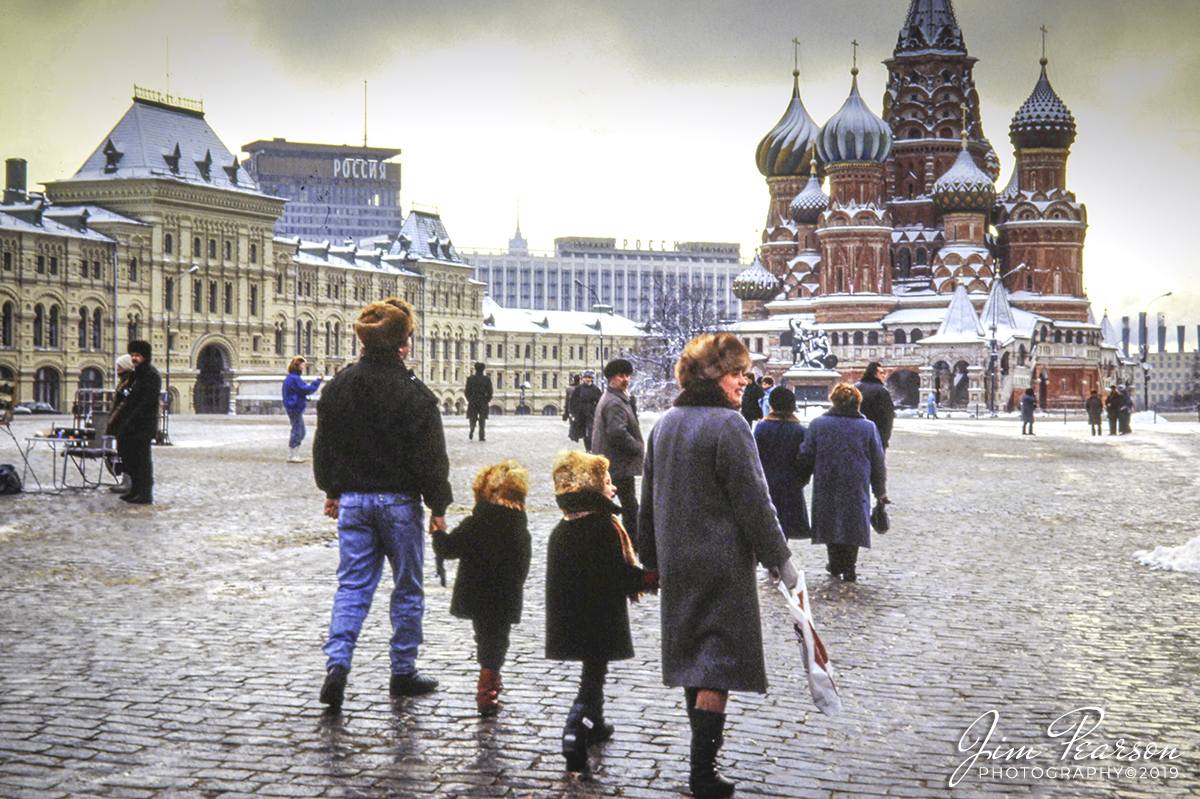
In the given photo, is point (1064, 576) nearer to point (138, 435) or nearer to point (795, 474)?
point (795, 474)

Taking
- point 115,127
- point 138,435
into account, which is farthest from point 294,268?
point 138,435

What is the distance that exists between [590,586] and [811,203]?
87.5 meters

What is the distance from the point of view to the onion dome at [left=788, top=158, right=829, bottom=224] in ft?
296

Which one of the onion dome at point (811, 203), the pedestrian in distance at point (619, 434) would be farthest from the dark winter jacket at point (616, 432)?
the onion dome at point (811, 203)

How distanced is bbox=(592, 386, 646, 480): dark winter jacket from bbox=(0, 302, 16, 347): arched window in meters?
60.4

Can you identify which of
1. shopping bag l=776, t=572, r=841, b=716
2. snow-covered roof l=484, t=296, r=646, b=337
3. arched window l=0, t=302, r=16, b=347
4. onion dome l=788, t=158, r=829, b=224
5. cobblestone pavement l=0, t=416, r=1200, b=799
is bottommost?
cobblestone pavement l=0, t=416, r=1200, b=799

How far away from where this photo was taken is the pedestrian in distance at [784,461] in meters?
10.2

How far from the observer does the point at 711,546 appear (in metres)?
4.92

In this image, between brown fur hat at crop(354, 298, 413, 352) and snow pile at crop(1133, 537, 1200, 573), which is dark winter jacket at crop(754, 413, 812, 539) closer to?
snow pile at crop(1133, 537, 1200, 573)

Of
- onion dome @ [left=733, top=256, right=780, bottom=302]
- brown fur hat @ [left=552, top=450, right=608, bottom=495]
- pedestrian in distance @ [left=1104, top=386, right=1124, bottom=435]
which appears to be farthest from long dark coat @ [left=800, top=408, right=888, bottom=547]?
onion dome @ [left=733, top=256, right=780, bottom=302]

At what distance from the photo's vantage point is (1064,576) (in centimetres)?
1023

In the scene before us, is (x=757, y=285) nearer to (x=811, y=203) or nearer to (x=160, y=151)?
(x=811, y=203)

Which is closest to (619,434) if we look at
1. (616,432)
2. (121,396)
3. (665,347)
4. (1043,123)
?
(616,432)

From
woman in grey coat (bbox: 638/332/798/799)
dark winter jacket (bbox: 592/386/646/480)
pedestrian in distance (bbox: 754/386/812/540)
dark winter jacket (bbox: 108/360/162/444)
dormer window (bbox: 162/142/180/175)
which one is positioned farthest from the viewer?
dormer window (bbox: 162/142/180/175)
